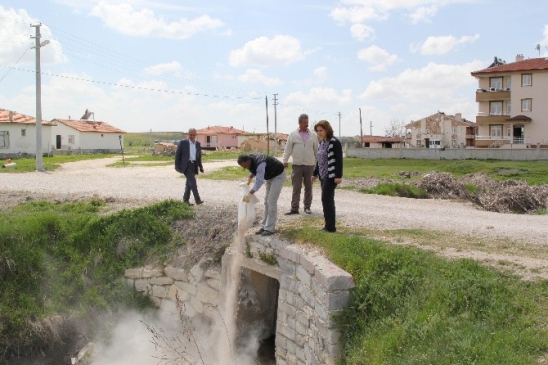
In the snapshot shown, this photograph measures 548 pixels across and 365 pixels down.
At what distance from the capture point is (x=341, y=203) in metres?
14.9

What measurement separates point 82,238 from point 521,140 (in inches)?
1845

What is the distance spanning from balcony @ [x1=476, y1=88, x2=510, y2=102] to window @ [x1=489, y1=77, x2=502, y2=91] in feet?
1.30

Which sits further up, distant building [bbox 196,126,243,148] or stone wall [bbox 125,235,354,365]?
distant building [bbox 196,126,243,148]

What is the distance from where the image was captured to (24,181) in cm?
2164

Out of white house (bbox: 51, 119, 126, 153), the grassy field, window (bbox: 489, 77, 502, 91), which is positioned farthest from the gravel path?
window (bbox: 489, 77, 502, 91)

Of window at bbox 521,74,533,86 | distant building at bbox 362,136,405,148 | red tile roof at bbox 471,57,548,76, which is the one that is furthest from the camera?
distant building at bbox 362,136,405,148

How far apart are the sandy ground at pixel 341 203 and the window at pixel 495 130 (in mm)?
36997

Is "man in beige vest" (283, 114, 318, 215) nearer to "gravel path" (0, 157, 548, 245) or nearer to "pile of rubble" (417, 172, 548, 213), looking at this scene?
"gravel path" (0, 157, 548, 245)

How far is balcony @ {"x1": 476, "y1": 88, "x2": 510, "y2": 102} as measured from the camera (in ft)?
173

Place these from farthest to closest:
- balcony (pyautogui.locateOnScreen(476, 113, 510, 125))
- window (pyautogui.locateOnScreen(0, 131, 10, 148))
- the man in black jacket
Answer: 1. balcony (pyautogui.locateOnScreen(476, 113, 510, 125))
2. window (pyautogui.locateOnScreen(0, 131, 10, 148))
3. the man in black jacket

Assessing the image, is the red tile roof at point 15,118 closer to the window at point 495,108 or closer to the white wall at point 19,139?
the white wall at point 19,139

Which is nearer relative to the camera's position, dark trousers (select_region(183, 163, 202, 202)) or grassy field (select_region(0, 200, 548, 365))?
grassy field (select_region(0, 200, 548, 365))

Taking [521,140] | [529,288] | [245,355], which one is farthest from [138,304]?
[521,140]

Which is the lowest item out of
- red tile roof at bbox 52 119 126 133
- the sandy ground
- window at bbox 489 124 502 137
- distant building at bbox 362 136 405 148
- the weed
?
the weed
